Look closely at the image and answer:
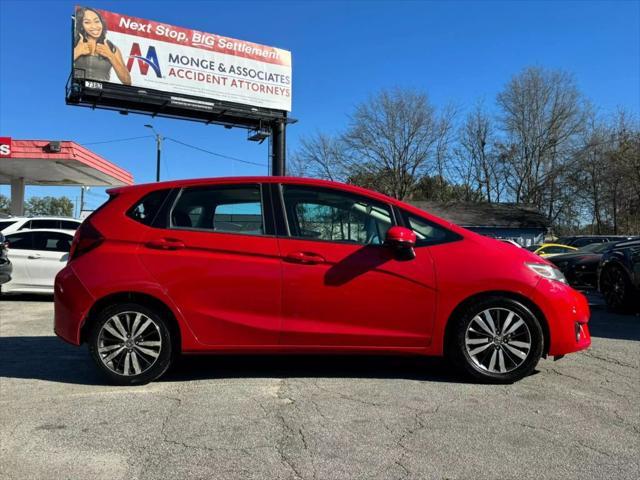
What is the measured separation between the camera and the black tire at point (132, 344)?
460 centimetres

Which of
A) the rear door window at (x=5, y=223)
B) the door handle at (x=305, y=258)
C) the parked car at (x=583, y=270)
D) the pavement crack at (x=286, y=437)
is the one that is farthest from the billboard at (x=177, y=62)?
the pavement crack at (x=286, y=437)

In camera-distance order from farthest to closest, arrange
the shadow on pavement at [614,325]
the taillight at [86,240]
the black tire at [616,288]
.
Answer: the black tire at [616,288]
the shadow on pavement at [614,325]
the taillight at [86,240]

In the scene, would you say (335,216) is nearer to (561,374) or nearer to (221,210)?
(221,210)

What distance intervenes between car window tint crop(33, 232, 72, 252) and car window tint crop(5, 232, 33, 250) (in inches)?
3.6

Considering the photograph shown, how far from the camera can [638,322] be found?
823cm

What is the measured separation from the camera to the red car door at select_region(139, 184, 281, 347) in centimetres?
456

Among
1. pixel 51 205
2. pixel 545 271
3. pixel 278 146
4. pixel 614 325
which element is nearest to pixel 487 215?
pixel 278 146

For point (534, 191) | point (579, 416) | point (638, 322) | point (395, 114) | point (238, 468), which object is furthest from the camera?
point (534, 191)

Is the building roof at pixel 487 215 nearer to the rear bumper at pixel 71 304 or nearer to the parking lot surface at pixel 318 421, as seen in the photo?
the parking lot surface at pixel 318 421

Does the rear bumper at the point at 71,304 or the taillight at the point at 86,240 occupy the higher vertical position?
the taillight at the point at 86,240

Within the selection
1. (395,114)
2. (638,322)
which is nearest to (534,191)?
(395,114)

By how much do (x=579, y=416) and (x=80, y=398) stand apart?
3.83m

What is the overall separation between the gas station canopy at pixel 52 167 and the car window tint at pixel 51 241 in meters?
14.4

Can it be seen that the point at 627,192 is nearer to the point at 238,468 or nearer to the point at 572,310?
the point at 572,310
